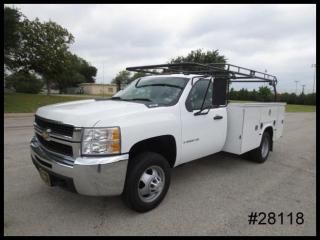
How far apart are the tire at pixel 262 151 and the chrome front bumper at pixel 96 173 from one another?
3558mm

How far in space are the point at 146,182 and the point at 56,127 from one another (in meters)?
1.33

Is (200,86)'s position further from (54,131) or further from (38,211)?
(38,211)

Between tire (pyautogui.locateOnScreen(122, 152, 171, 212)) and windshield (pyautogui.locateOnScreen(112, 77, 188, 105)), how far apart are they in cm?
91

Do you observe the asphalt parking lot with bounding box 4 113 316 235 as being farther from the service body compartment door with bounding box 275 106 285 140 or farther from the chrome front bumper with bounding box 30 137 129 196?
the service body compartment door with bounding box 275 106 285 140

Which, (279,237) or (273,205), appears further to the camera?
(273,205)

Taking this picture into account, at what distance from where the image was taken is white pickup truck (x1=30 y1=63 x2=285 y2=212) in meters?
2.89

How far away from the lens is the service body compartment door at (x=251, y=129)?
189 inches

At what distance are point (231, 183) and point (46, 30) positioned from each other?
95.8 ft

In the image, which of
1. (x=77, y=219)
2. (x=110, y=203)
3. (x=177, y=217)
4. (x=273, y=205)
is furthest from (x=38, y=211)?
(x=273, y=205)

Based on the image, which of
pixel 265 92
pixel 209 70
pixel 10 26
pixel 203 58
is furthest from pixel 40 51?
pixel 209 70

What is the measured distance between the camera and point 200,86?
428 cm

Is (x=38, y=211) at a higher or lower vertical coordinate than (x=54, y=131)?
lower

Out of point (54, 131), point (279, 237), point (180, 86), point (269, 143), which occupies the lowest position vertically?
point (279, 237)

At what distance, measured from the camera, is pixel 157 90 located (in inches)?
167
